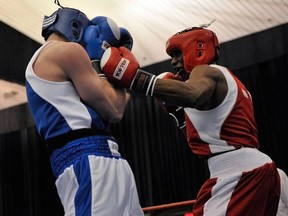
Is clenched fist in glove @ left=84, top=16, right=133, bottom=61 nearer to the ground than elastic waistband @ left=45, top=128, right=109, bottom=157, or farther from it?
farther from it

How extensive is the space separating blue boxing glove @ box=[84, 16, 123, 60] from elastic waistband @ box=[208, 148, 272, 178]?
66cm

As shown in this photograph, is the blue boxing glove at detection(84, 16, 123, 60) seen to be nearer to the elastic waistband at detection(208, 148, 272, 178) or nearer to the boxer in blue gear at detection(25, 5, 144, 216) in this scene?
the boxer in blue gear at detection(25, 5, 144, 216)

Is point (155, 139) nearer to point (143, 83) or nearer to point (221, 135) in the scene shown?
point (221, 135)

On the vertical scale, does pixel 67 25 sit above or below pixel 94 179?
above

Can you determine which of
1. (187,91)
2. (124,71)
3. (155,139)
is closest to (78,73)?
(124,71)

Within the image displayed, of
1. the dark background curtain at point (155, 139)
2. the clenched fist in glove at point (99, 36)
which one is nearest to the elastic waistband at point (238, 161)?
the clenched fist in glove at point (99, 36)

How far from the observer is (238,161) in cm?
207

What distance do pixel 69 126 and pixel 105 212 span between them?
288 millimetres

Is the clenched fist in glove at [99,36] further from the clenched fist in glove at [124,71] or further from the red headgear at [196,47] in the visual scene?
the red headgear at [196,47]

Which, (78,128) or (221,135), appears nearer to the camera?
(78,128)

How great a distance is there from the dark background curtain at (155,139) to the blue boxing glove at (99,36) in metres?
3.56

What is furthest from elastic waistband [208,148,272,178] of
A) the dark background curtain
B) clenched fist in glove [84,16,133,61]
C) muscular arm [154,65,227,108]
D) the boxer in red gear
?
the dark background curtain

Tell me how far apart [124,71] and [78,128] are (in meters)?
0.36

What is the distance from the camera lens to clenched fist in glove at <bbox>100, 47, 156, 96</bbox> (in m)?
1.84
